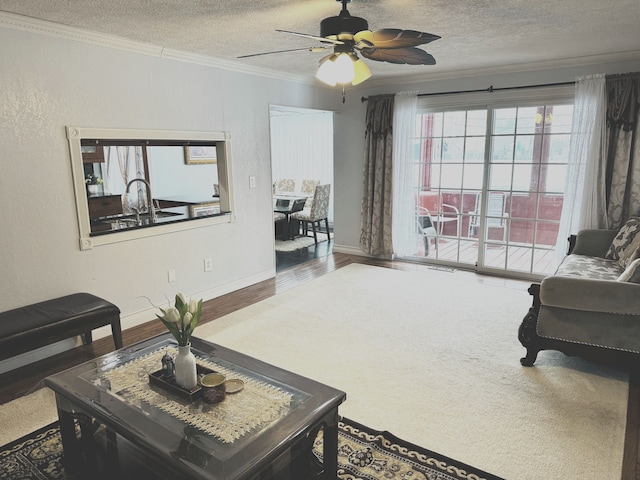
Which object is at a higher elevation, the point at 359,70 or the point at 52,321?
the point at 359,70

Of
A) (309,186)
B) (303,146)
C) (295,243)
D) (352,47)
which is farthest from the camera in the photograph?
(303,146)

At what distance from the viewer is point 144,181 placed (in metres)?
4.10

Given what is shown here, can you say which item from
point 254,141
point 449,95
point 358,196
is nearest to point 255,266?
point 254,141

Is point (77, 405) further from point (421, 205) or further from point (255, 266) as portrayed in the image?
point (421, 205)

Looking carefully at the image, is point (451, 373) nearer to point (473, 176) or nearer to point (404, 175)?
point (473, 176)

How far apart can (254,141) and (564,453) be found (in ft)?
13.0

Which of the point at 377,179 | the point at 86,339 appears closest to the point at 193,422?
the point at 86,339

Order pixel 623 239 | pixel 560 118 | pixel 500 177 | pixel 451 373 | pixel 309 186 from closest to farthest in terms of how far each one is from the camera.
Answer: pixel 451 373, pixel 623 239, pixel 560 118, pixel 500 177, pixel 309 186

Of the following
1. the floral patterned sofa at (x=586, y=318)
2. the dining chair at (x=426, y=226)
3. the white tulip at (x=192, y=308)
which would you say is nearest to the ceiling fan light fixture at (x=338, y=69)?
the white tulip at (x=192, y=308)

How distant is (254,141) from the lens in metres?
4.90

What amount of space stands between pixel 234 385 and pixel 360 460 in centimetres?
76

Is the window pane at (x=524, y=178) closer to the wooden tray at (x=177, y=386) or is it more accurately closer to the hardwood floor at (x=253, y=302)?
the hardwood floor at (x=253, y=302)

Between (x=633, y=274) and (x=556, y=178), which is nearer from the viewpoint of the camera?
(x=633, y=274)

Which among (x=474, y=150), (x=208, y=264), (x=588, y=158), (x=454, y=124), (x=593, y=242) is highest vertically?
(x=454, y=124)
